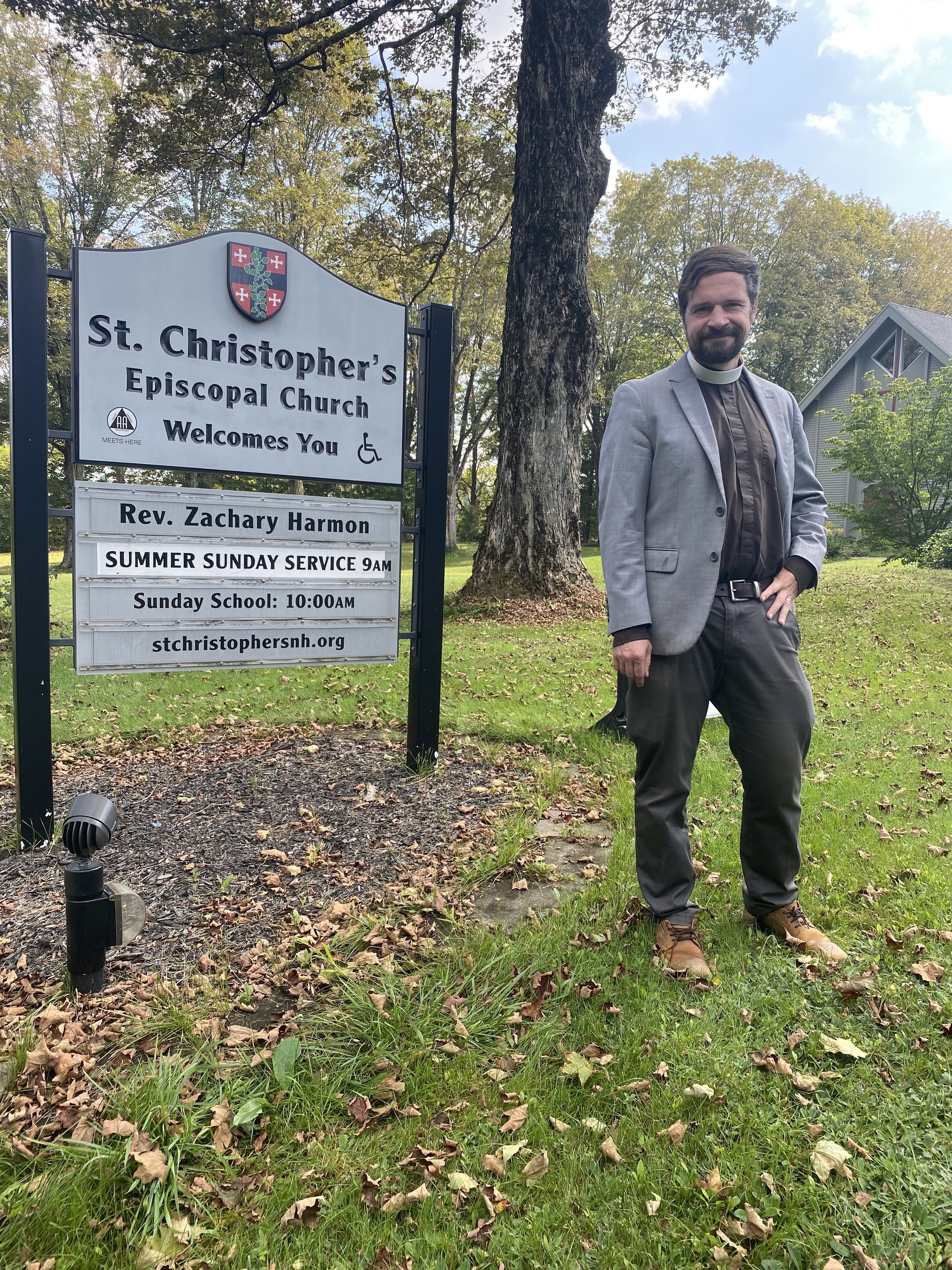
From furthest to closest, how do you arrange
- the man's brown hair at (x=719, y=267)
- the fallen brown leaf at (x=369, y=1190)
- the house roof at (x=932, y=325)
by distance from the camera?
the house roof at (x=932, y=325) < the man's brown hair at (x=719, y=267) < the fallen brown leaf at (x=369, y=1190)

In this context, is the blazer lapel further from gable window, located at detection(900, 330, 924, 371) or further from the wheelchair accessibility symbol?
gable window, located at detection(900, 330, 924, 371)

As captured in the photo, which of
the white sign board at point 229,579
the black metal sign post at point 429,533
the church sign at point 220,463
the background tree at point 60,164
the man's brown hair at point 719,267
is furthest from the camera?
the background tree at point 60,164

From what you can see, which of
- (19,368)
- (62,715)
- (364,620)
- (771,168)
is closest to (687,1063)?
(364,620)

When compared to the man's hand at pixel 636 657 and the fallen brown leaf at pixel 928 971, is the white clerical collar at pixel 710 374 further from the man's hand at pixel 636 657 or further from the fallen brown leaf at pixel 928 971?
the fallen brown leaf at pixel 928 971

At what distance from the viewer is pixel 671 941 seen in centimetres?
280

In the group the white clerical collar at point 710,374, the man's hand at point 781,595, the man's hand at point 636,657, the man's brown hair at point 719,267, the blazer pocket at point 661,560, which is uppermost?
the man's brown hair at point 719,267

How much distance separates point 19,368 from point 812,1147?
13.2ft

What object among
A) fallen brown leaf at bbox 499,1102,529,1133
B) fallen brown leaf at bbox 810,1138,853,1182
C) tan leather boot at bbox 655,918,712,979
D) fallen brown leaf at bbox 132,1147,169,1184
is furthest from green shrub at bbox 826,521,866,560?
fallen brown leaf at bbox 132,1147,169,1184

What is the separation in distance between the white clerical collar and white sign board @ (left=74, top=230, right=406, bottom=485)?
7.25 ft

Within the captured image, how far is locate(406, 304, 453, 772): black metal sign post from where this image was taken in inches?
184

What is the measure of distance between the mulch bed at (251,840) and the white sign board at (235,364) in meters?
1.76

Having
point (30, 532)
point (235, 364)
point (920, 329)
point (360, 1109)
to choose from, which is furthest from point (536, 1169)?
point (920, 329)

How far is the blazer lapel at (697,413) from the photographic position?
104 inches

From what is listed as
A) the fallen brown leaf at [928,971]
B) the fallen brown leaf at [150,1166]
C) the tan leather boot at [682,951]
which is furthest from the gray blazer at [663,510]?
the fallen brown leaf at [150,1166]
